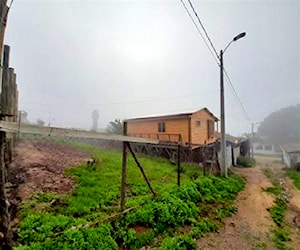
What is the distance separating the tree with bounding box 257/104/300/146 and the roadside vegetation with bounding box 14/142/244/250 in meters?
55.3

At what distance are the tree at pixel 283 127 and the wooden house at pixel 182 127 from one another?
135 ft

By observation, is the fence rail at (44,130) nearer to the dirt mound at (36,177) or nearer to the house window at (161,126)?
A: the dirt mound at (36,177)

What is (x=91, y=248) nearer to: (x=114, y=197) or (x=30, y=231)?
(x=30, y=231)

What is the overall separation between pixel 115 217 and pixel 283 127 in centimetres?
6236

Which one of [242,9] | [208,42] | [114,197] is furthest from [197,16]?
[242,9]

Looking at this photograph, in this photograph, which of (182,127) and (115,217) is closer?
(115,217)

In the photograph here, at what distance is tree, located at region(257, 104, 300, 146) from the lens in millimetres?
54750

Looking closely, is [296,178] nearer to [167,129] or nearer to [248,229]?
[167,129]

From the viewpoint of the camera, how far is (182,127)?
60.7 ft

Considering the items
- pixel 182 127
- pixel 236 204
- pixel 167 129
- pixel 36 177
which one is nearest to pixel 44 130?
pixel 36 177

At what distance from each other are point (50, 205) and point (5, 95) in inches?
123

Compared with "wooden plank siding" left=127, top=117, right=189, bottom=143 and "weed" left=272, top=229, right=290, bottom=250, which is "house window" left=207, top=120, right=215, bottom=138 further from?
"weed" left=272, top=229, right=290, bottom=250

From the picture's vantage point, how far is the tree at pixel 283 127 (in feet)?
180

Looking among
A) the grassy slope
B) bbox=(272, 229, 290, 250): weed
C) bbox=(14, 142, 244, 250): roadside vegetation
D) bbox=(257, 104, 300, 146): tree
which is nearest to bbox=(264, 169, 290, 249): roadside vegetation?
bbox=(272, 229, 290, 250): weed
